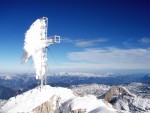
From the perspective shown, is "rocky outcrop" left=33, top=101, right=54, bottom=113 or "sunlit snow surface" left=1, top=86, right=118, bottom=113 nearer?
"sunlit snow surface" left=1, top=86, right=118, bottom=113

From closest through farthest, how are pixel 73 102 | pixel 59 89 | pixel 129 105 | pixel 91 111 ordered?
1. pixel 91 111
2. pixel 73 102
3. pixel 59 89
4. pixel 129 105

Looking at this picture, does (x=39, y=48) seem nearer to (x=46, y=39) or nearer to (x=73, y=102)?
(x=46, y=39)

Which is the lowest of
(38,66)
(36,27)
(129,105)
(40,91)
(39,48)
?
(129,105)

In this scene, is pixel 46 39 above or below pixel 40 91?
above

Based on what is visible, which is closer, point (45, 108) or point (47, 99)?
point (45, 108)

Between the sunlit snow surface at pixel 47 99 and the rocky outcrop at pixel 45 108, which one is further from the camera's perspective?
the rocky outcrop at pixel 45 108

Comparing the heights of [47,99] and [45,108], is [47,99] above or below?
above

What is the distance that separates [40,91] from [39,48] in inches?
371

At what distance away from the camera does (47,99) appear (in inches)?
2282

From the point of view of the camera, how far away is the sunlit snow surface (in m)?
54.4

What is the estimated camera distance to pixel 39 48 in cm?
5788

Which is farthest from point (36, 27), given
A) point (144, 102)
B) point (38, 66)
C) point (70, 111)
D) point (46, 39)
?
point (144, 102)

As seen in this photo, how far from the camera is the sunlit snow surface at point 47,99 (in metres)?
54.4

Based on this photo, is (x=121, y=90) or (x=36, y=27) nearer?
(x=36, y=27)
